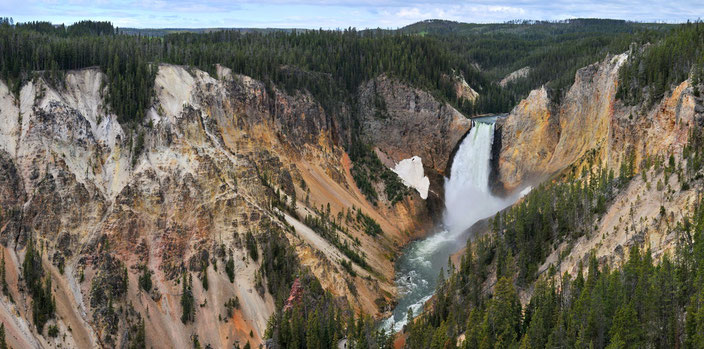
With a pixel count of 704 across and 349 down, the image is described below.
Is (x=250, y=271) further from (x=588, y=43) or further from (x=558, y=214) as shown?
(x=588, y=43)

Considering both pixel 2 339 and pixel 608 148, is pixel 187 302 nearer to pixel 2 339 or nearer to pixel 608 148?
pixel 2 339

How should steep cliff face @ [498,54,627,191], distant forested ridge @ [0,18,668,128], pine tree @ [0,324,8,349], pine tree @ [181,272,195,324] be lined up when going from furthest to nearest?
steep cliff face @ [498,54,627,191] → distant forested ridge @ [0,18,668,128] → pine tree @ [181,272,195,324] → pine tree @ [0,324,8,349]

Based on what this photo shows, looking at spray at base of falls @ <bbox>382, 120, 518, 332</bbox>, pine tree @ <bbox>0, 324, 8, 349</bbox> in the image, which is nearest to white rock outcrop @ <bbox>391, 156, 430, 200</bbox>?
spray at base of falls @ <bbox>382, 120, 518, 332</bbox>

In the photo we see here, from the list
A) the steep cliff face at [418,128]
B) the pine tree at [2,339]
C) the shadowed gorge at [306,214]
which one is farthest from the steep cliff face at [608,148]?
the pine tree at [2,339]

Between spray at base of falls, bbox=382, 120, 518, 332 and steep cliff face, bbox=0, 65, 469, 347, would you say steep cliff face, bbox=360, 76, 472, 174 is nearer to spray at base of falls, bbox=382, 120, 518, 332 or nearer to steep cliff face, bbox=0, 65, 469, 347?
spray at base of falls, bbox=382, 120, 518, 332

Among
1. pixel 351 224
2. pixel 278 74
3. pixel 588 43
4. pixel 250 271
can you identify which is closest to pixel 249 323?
pixel 250 271
